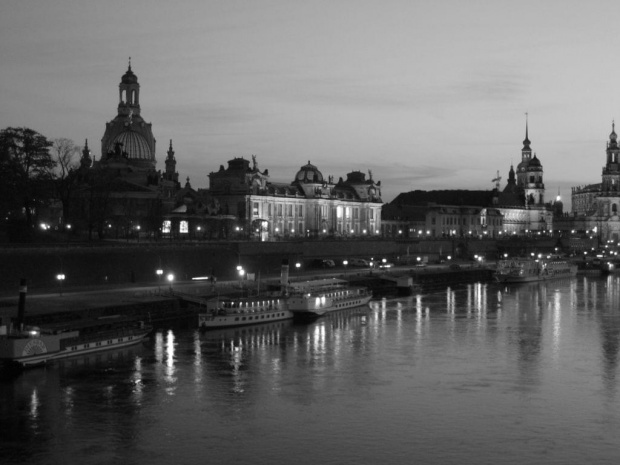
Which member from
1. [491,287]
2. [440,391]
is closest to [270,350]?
[440,391]

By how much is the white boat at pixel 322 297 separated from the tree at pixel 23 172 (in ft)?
64.9

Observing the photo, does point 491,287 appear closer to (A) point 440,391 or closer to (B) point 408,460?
(A) point 440,391

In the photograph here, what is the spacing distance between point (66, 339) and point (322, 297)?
21.9 meters

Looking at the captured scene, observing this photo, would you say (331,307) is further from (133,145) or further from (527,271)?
(133,145)

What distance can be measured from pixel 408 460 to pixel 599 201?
177089 mm

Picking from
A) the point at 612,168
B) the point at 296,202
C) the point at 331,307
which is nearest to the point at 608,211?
the point at 612,168

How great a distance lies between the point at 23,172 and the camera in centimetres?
6366

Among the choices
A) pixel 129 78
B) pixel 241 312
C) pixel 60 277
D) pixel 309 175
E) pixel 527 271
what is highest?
pixel 129 78

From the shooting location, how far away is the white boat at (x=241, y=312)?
161 ft

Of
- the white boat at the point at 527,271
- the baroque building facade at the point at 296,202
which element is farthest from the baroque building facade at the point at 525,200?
the white boat at the point at 527,271

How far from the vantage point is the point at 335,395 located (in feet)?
112

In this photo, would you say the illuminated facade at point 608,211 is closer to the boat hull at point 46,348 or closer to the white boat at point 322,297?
the white boat at point 322,297

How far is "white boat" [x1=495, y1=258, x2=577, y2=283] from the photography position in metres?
91.8

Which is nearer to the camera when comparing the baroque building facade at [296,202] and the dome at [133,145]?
the baroque building facade at [296,202]
